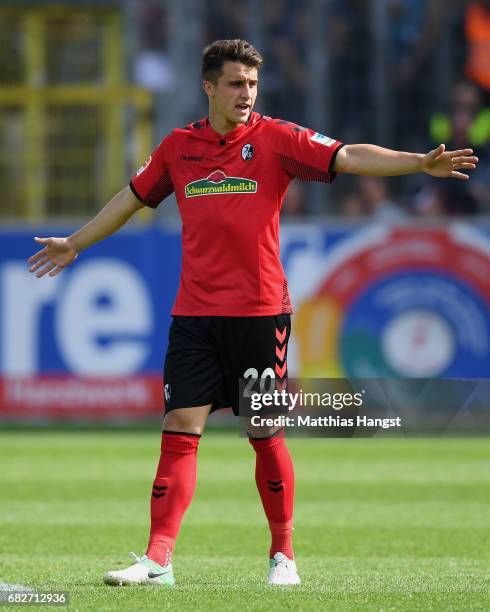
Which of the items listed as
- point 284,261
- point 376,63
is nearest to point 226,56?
point 284,261

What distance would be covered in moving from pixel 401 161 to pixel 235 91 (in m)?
0.76

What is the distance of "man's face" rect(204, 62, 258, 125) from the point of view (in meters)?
6.04

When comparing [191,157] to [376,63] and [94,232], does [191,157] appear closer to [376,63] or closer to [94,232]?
[94,232]

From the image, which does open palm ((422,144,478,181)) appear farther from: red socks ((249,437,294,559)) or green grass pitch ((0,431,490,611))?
green grass pitch ((0,431,490,611))

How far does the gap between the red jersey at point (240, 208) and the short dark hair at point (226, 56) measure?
242mm

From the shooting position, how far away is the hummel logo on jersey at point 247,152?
6062 millimetres

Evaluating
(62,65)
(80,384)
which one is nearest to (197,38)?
(62,65)

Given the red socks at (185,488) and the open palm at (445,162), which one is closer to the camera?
the open palm at (445,162)

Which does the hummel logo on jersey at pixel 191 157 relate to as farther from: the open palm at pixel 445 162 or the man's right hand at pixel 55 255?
the open palm at pixel 445 162

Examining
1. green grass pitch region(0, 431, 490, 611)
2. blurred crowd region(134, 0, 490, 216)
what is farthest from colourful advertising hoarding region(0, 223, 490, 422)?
blurred crowd region(134, 0, 490, 216)

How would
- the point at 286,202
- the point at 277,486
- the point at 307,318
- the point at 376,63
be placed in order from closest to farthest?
the point at 277,486, the point at 307,318, the point at 286,202, the point at 376,63

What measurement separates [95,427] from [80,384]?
0.55 metres

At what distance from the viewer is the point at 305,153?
605 centimetres

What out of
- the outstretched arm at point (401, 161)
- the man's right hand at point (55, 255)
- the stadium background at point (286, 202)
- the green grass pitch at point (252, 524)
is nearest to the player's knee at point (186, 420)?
the green grass pitch at point (252, 524)
